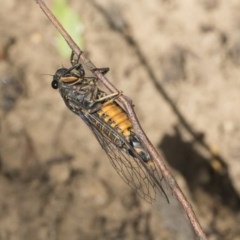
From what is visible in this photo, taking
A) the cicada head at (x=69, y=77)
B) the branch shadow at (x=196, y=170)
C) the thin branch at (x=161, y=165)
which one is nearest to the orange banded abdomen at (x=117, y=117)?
the cicada head at (x=69, y=77)

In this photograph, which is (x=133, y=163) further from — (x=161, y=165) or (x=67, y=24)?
(x=67, y=24)

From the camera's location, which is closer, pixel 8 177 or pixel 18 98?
pixel 8 177

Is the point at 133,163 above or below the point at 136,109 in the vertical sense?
below

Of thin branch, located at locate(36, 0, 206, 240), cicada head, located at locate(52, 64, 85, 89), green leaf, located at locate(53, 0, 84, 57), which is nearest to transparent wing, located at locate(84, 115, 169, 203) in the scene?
cicada head, located at locate(52, 64, 85, 89)

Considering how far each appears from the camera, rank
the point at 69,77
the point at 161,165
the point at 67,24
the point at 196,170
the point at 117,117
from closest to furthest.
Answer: the point at 161,165
the point at 117,117
the point at 69,77
the point at 196,170
the point at 67,24

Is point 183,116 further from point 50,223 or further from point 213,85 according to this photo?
point 50,223

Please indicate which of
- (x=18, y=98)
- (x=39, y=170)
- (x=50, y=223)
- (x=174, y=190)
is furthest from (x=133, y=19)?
(x=174, y=190)

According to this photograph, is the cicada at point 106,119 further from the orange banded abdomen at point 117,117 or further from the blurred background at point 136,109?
the blurred background at point 136,109

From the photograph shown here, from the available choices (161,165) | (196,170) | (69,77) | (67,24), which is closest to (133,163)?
(69,77)
